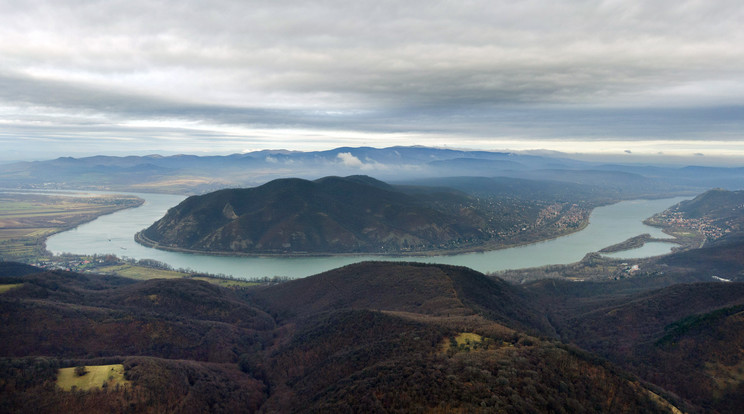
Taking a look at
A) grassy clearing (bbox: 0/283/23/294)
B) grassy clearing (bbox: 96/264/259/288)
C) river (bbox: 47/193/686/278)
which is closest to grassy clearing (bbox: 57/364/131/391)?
grassy clearing (bbox: 0/283/23/294)

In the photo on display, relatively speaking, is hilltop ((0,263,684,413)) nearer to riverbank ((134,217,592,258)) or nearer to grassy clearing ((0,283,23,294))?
grassy clearing ((0,283,23,294))

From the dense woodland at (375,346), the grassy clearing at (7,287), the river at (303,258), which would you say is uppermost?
the grassy clearing at (7,287)

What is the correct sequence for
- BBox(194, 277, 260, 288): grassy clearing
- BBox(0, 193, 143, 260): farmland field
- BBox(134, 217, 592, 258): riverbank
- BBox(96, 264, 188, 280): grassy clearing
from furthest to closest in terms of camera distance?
BBox(134, 217, 592, 258): riverbank, BBox(0, 193, 143, 260): farmland field, BBox(96, 264, 188, 280): grassy clearing, BBox(194, 277, 260, 288): grassy clearing

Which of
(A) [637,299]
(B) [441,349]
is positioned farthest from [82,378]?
(A) [637,299]

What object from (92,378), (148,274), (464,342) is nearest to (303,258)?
(148,274)

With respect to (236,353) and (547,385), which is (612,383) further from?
(236,353)

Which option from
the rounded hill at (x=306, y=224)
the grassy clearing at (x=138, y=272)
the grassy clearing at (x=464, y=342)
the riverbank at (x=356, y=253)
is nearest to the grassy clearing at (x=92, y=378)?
the grassy clearing at (x=464, y=342)

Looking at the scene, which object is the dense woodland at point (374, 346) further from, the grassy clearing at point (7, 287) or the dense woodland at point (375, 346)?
the grassy clearing at point (7, 287)
